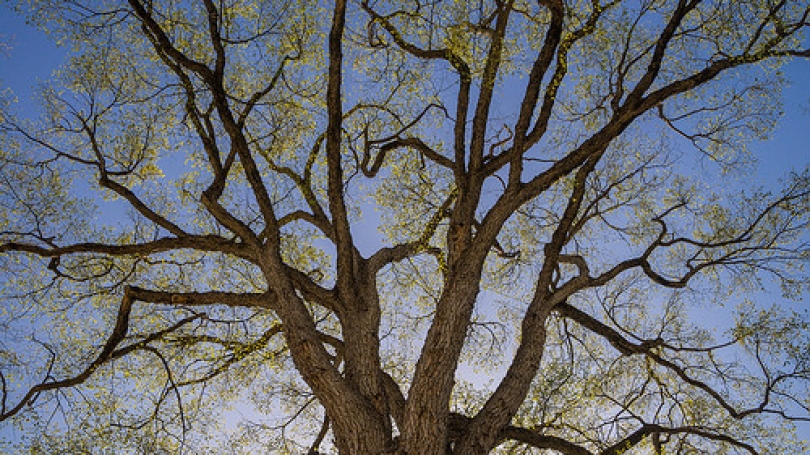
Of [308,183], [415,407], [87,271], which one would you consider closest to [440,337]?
[415,407]

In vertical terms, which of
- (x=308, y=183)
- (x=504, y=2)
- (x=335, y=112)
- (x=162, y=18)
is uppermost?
(x=162, y=18)

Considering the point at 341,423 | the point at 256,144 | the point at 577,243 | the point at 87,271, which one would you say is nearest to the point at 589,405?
the point at 577,243

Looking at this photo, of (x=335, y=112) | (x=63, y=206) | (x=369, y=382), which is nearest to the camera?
(x=369, y=382)

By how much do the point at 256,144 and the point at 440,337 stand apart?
5020 millimetres

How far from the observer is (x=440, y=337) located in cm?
646

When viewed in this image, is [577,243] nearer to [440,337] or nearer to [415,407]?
[440,337]

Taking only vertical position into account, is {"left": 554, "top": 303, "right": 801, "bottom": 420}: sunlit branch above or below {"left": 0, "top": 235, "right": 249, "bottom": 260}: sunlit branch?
below

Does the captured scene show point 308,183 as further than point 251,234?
Yes

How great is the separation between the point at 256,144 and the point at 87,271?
10.9 feet

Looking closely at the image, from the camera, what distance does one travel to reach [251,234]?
723cm

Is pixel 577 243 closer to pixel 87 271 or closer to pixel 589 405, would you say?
pixel 589 405

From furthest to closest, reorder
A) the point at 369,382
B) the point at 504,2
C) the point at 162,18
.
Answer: the point at 162,18 → the point at 504,2 → the point at 369,382

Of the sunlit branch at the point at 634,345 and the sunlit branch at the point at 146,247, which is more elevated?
the sunlit branch at the point at 146,247

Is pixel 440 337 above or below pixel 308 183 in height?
below
